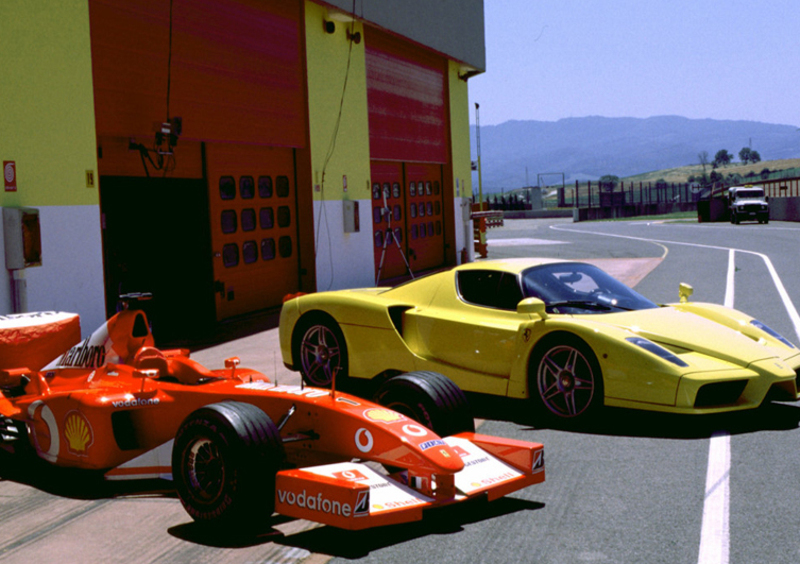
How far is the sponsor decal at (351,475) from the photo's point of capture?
4069mm

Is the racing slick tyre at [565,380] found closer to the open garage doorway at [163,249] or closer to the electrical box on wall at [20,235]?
the electrical box on wall at [20,235]

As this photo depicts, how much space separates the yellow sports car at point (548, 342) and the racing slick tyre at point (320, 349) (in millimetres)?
10

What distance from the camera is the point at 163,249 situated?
13523mm

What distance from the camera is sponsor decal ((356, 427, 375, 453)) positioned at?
14.6ft

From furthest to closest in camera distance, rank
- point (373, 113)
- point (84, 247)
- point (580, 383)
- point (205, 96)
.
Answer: point (373, 113) → point (205, 96) → point (84, 247) → point (580, 383)

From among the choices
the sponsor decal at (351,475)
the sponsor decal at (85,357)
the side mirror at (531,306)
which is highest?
the side mirror at (531,306)

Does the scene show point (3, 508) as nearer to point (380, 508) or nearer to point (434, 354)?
point (380, 508)

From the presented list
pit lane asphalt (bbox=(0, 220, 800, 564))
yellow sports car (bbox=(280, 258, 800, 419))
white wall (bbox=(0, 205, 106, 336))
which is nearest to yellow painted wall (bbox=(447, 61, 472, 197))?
white wall (bbox=(0, 205, 106, 336))

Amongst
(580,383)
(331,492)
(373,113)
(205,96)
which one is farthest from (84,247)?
(373,113)

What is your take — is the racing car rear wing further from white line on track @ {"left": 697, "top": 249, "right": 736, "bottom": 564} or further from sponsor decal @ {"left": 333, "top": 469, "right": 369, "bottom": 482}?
white line on track @ {"left": 697, "top": 249, "right": 736, "bottom": 564}

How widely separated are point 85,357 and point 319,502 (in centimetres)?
281

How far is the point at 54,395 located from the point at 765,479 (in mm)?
4320

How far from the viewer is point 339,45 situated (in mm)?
17844

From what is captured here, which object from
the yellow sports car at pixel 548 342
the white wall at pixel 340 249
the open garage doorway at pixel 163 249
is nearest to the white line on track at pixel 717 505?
the yellow sports car at pixel 548 342
